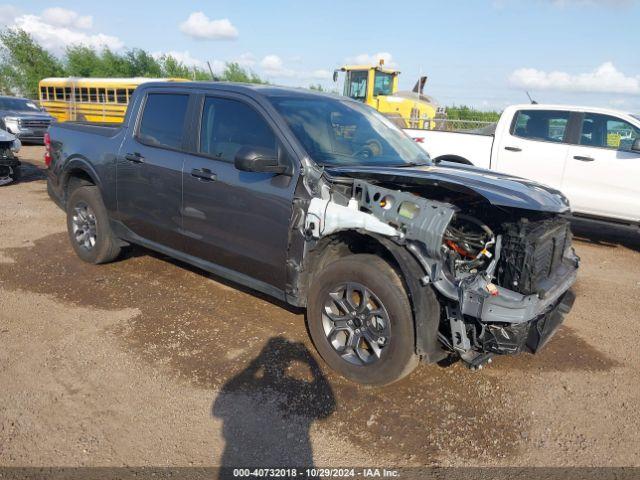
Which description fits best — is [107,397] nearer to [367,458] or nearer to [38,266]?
[367,458]

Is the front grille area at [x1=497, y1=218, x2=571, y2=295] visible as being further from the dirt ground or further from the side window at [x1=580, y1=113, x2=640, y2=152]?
the side window at [x1=580, y1=113, x2=640, y2=152]

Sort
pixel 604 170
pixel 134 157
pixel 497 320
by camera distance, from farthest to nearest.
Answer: pixel 604 170 < pixel 134 157 < pixel 497 320

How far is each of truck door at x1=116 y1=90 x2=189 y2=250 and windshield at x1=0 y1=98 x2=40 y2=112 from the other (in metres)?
16.4

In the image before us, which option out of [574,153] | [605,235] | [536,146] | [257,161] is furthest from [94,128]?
[605,235]

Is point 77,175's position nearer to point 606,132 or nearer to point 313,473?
point 313,473

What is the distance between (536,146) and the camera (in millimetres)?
7512

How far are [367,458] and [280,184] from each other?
6.26 ft

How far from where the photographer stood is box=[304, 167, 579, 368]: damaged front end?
2.99 m

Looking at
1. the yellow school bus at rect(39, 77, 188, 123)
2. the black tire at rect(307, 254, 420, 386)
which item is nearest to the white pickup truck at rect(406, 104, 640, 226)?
the black tire at rect(307, 254, 420, 386)

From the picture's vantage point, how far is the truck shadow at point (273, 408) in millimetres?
2756

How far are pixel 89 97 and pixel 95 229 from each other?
76.2 ft

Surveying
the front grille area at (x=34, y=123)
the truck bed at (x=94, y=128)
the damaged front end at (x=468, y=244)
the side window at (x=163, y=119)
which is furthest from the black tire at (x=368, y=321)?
the front grille area at (x=34, y=123)

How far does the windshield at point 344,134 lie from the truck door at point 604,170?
3657mm

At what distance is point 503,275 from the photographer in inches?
123
